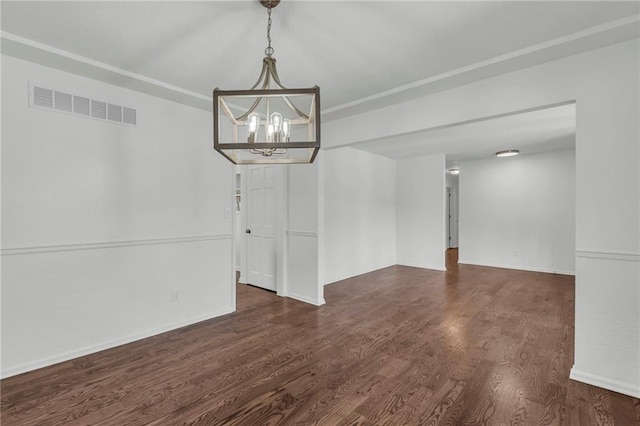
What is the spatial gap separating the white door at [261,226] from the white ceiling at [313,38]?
2039 millimetres

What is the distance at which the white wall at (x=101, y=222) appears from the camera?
94.3 inches

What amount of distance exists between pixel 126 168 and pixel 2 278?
4.14 ft

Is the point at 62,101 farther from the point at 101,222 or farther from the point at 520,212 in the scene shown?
the point at 520,212

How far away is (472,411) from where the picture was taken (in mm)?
1939

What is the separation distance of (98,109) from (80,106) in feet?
0.43

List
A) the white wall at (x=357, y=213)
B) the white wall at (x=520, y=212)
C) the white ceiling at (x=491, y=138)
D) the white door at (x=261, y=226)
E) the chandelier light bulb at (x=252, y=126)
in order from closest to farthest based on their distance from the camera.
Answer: the chandelier light bulb at (x=252, y=126) → the white ceiling at (x=491, y=138) → the white door at (x=261, y=226) → the white wall at (x=357, y=213) → the white wall at (x=520, y=212)

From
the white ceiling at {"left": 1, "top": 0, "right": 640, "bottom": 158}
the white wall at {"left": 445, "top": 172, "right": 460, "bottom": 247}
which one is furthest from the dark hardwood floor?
the white wall at {"left": 445, "top": 172, "right": 460, "bottom": 247}

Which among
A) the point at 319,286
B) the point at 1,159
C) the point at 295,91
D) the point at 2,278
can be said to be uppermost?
the point at 295,91

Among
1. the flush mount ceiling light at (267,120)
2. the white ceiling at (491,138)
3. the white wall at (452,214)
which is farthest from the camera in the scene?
the white wall at (452,214)

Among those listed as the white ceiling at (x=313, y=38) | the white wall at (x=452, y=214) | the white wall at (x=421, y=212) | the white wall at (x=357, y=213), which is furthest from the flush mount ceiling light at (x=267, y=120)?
the white wall at (x=452, y=214)

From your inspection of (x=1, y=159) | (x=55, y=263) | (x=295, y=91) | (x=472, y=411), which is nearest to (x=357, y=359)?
(x=472, y=411)

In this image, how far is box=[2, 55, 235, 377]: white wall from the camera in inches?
94.3

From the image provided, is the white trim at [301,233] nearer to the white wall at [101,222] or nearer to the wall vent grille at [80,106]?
the white wall at [101,222]

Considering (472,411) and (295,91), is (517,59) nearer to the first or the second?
(295,91)
